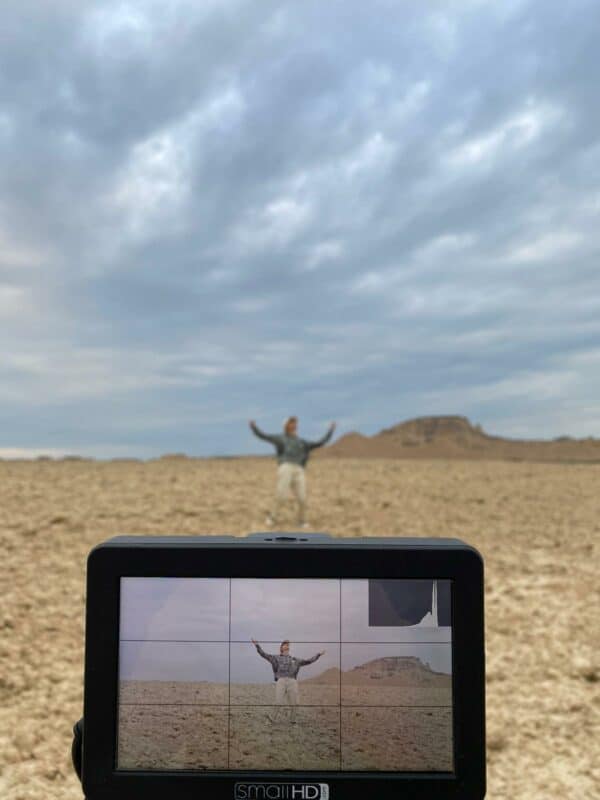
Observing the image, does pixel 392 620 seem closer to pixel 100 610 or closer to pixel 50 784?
pixel 100 610

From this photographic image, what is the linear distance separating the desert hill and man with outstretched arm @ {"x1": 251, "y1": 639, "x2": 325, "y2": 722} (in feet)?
Result: 0.15

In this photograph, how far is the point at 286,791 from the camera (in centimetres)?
197

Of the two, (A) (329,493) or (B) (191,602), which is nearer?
(B) (191,602)

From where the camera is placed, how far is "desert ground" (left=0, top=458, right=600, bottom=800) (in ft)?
17.6

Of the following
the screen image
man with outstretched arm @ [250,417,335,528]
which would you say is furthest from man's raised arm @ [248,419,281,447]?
the screen image

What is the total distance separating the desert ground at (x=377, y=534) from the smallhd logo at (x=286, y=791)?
0.27ft

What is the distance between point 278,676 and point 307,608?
20cm

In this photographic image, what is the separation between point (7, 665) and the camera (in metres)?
6.70

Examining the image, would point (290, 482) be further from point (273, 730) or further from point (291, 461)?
point (273, 730)

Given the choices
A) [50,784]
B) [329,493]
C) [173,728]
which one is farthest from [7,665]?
[329,493]

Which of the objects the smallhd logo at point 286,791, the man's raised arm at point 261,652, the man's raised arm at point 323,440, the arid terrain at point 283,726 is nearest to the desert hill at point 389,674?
the arid terrain at point 283,726

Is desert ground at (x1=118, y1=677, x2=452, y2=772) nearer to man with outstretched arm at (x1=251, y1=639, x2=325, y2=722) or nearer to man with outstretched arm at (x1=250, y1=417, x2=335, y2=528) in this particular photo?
man with outstretched arm at (x1=251, y1=639, x2=325, y2=722)

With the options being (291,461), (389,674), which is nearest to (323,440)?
(291,461)

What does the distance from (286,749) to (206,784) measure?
220 mm
